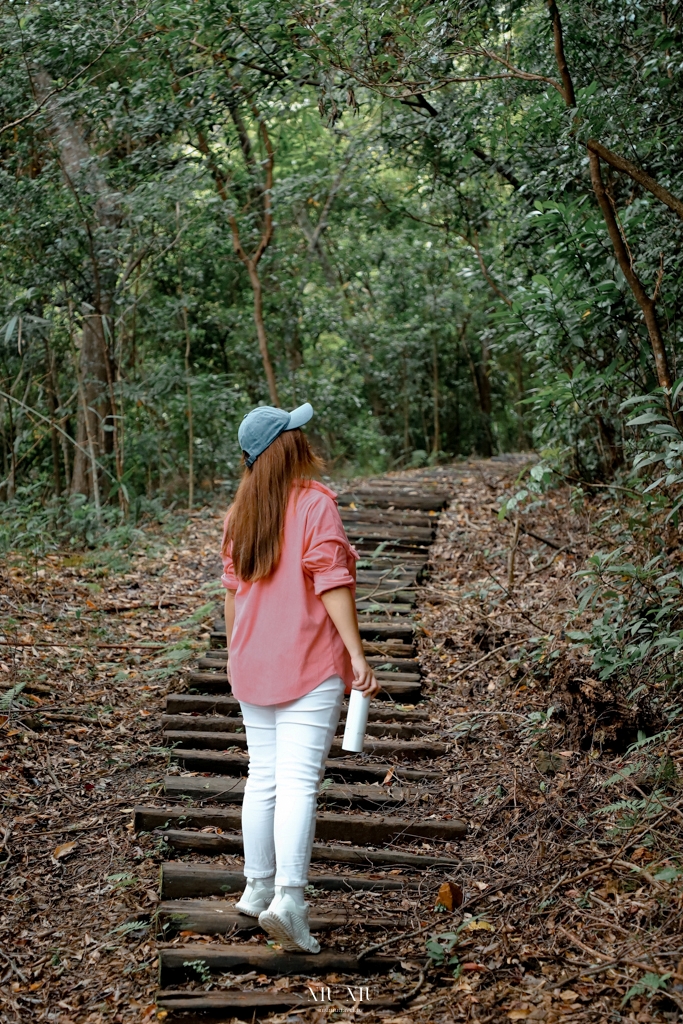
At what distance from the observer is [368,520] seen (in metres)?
9.23

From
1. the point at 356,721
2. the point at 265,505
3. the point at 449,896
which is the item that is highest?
the point at 265,505

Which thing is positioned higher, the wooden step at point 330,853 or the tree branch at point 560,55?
the tree branch at point 560,55

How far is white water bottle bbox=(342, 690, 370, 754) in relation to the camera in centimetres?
326

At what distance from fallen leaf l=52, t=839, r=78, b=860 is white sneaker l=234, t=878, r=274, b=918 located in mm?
1199

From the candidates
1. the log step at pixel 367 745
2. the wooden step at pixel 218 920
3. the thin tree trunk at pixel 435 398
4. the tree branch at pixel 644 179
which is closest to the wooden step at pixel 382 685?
the log step at pixel 367 745

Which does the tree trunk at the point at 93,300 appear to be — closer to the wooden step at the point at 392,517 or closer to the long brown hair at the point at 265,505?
the wooden step at the point at 392,517

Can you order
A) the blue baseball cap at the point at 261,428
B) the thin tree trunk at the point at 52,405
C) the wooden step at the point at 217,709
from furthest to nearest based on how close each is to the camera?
the thin tree trunk at the point at 52,405 < the wooden step at the point at 217,709 < the blue baseball cap at the point at 261,428

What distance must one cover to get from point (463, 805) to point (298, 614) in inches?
76.3

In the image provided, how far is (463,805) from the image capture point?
4.64 meters

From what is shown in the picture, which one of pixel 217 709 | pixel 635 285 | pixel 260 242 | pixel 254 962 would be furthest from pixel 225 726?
pixel 260 242

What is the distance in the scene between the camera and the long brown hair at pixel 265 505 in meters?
3.29

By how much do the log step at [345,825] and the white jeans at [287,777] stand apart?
99cm

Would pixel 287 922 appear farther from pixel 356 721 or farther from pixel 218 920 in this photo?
pixel 356 721

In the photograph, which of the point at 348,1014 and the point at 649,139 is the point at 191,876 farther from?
the point at 649,139
